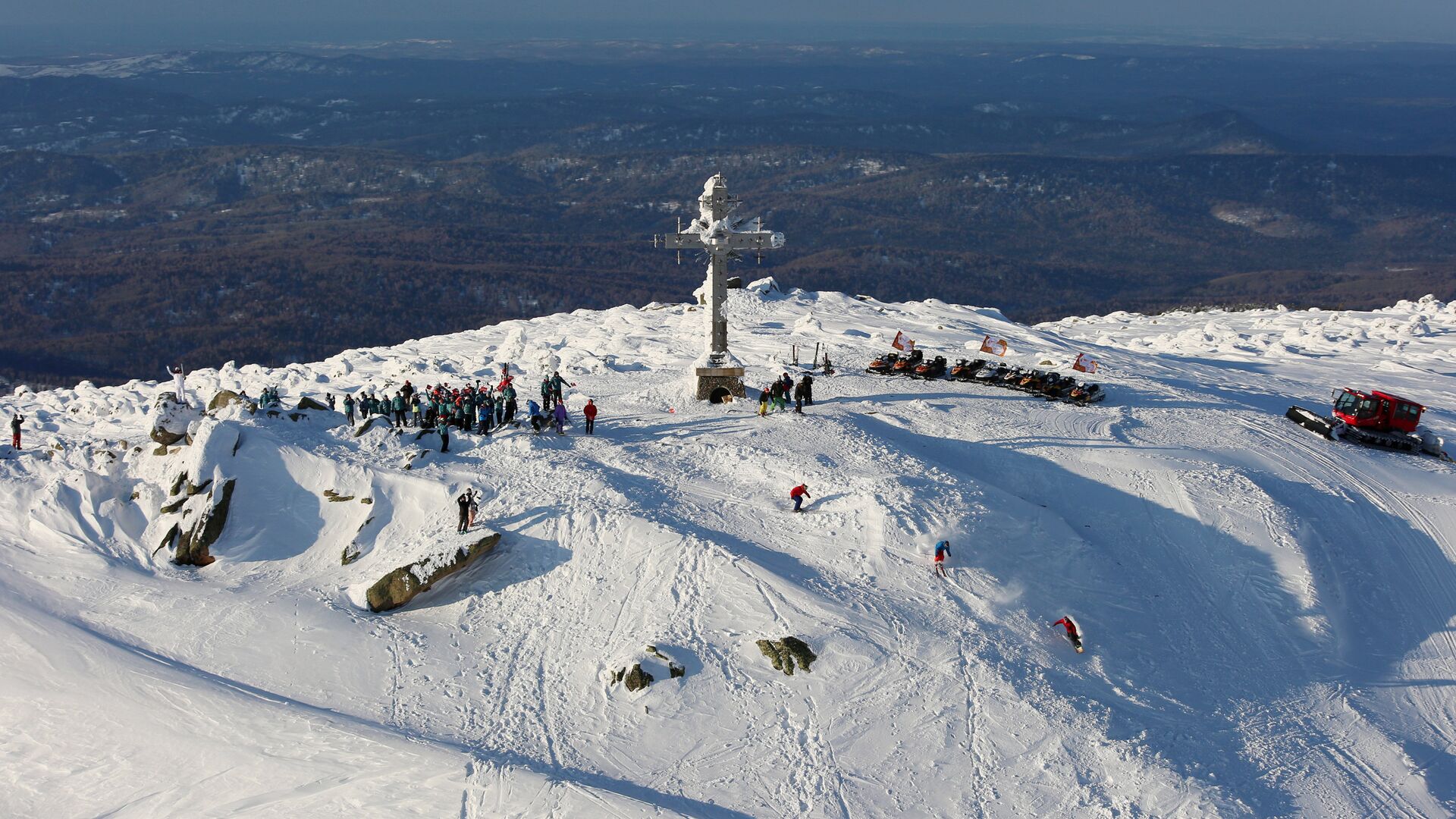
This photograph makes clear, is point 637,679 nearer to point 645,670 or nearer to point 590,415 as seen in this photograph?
point 645,670

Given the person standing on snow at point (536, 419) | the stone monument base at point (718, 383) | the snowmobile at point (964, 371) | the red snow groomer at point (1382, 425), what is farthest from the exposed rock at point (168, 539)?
the red snow groomer at point (1382, 425)

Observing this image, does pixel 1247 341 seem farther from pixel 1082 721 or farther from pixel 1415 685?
pixel 1082 721

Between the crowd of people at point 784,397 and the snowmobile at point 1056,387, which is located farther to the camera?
the snowmobile at point 1056,387

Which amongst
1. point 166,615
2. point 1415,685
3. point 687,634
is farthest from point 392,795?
point 1415,685

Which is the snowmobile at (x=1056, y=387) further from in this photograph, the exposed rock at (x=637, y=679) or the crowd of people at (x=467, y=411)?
the exposed rock at (x=637, y=679)

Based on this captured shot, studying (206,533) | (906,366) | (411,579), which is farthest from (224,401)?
(906,366)

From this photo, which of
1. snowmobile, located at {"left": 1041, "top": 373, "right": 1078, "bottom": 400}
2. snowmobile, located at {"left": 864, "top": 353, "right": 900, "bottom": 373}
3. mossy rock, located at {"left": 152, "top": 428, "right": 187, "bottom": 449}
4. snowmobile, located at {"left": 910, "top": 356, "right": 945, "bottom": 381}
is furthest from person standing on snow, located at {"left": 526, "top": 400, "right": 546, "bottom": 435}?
snowmobile, located at {"left": 1041, "top": 373, "right": 1078, "bottom": 400}
